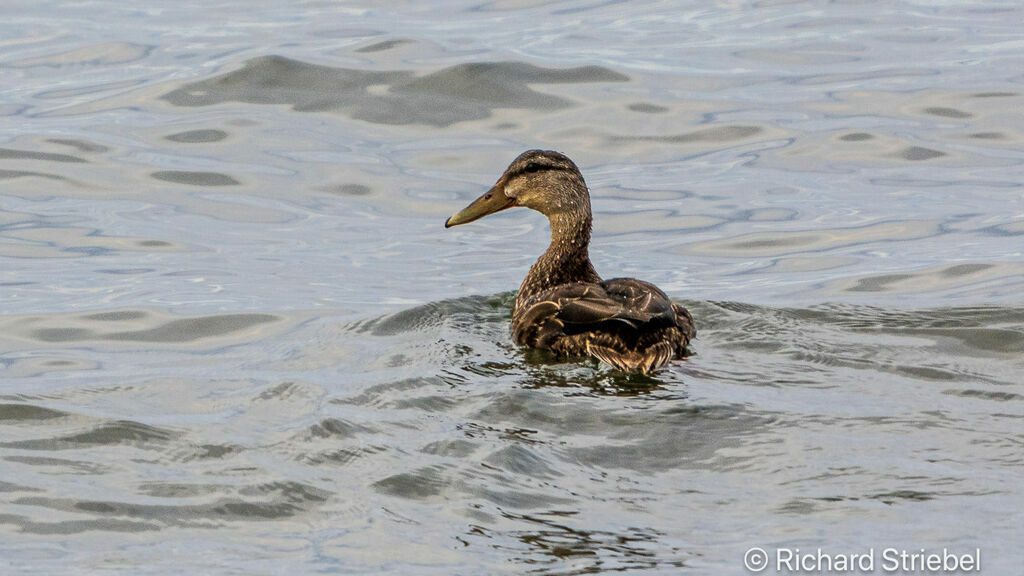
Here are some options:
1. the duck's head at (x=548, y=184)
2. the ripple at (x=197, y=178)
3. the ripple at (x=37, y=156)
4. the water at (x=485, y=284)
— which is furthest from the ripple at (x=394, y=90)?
the duck's head at (x=548, y=184)

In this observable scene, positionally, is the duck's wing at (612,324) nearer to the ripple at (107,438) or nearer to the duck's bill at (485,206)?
the duck's bill at (485,206)

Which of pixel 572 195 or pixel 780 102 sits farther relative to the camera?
pixel 780 102

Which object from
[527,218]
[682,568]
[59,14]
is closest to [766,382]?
[682,568]

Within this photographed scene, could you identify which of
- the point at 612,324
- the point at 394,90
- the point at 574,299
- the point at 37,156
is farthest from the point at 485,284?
the point at 37,156

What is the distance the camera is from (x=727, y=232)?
1306 centimetres

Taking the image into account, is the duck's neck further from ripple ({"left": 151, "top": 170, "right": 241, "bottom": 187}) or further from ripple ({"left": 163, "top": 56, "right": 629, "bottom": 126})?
ripple ({"left": 163, "top": 56, "right": 629, "bottom": 126})

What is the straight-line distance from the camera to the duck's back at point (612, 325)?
823 centimetres

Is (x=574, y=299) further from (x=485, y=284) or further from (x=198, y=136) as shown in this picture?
(x=198, y=136)

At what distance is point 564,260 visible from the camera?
10047 mm

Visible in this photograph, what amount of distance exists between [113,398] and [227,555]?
2.68 meters

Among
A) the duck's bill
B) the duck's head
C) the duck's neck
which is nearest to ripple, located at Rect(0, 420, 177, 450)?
the duck's neck

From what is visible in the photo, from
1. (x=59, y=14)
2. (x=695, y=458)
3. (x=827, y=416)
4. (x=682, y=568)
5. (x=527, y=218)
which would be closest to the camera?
(x=682, y=568)

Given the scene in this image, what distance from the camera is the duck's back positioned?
8.23 m

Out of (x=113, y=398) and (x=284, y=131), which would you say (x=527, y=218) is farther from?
(x=113, y=398)
